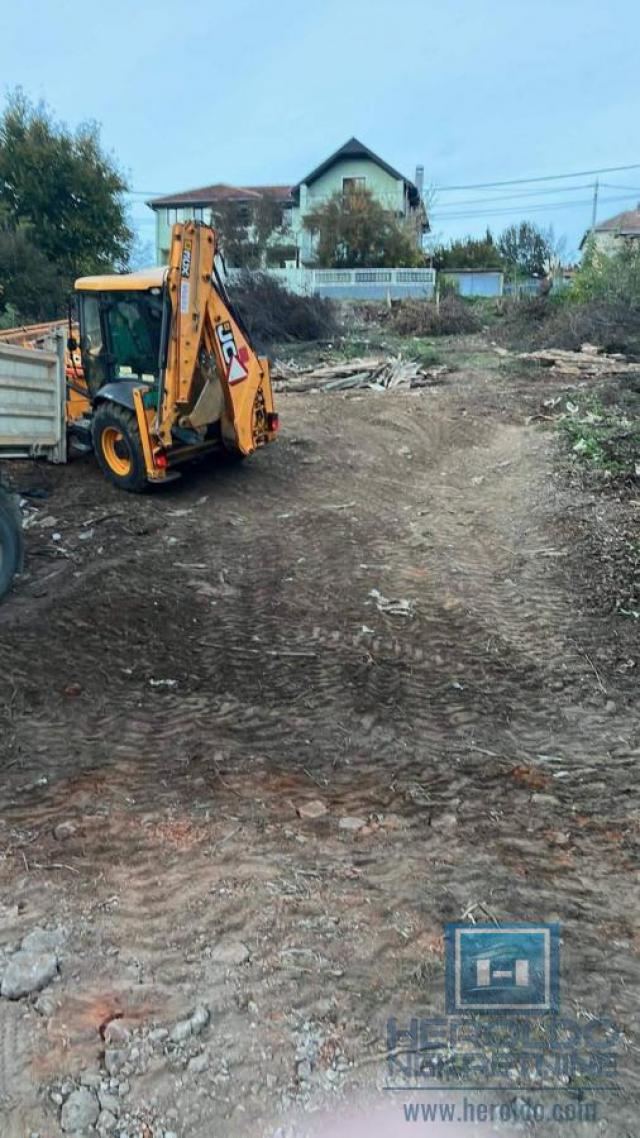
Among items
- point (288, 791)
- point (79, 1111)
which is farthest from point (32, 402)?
point (79, 1111)

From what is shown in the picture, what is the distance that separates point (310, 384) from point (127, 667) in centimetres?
1213

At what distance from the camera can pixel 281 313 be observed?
2281 centimetres

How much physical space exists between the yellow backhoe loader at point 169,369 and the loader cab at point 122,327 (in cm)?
1

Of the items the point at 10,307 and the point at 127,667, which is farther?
the point at 10,307

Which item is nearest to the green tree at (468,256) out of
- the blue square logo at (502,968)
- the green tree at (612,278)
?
the green tree at (612,278)

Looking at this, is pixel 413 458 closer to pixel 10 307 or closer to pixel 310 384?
pixel 310 384

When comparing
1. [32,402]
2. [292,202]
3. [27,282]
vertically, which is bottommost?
[32,402]

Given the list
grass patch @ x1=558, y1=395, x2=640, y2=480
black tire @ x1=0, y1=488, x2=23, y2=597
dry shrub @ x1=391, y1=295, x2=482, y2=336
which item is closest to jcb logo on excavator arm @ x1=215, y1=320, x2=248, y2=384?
black tire @ x1=0, y1=488, x2=23, y2=597

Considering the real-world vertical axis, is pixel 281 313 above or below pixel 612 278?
below

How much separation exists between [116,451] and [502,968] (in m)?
7.15

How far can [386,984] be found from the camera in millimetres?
2613

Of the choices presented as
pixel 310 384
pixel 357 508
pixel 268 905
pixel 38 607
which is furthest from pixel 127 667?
pixel 310 384

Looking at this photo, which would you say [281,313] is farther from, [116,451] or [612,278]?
[116,451]

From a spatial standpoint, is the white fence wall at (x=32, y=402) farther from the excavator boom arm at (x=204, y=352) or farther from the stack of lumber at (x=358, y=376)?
the stack of lumber at (x=358, y=376)
